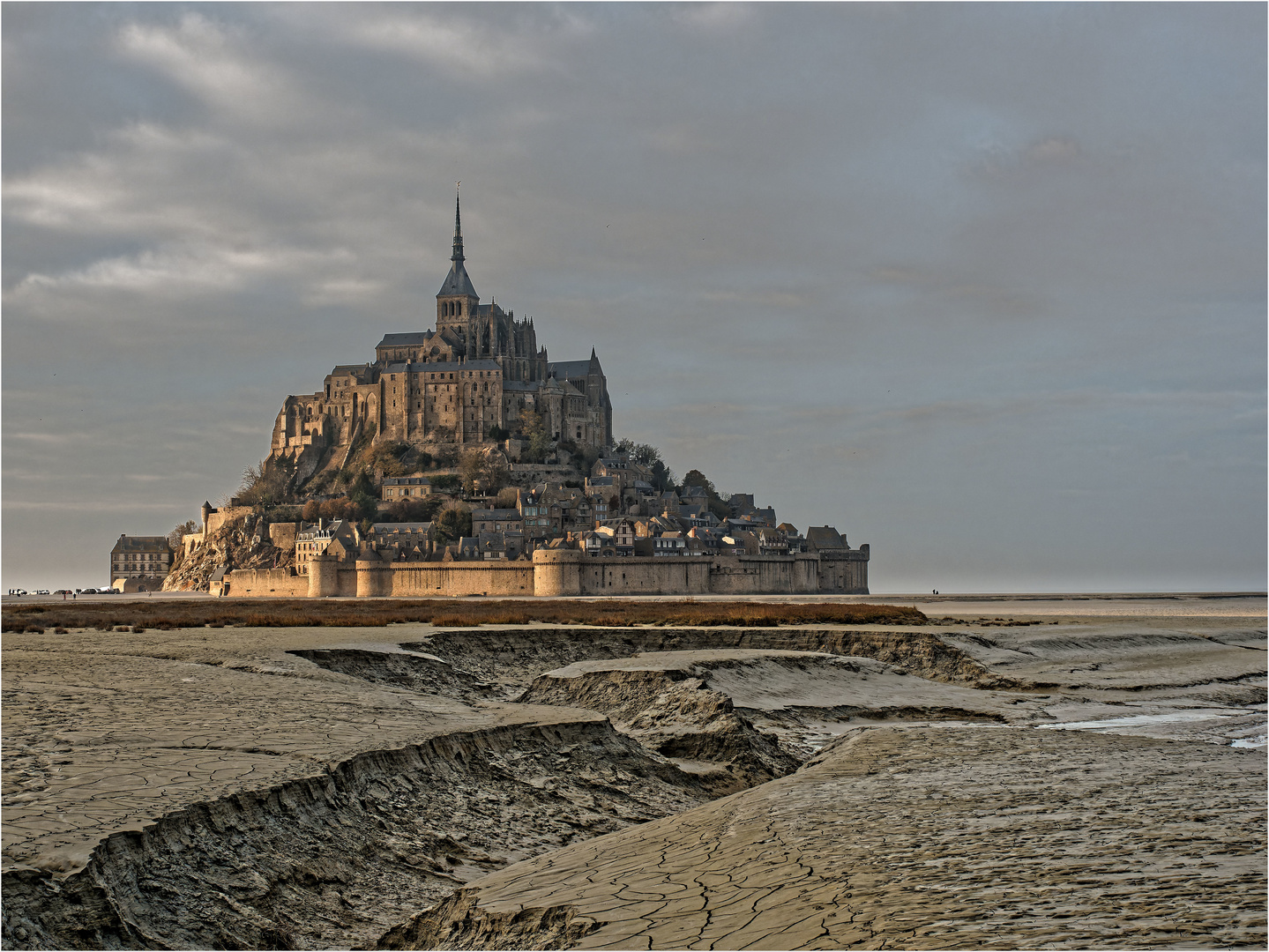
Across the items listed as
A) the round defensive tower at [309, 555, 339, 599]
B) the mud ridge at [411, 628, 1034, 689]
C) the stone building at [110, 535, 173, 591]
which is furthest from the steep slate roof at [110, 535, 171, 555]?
the mud ridge at [411, 628, 1034, 689]

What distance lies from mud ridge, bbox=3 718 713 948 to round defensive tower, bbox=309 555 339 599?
86616mm

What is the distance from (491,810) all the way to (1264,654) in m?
27.3

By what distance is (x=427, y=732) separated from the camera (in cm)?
1196

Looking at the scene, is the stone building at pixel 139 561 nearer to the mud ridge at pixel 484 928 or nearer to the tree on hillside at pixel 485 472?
the tree on hillside at pixel 485 472

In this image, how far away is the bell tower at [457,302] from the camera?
400 feet

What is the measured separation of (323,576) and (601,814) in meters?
89.2

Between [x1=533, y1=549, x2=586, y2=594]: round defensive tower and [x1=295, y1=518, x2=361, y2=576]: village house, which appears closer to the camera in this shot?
[x1=533, y1=549, x2=586, y2=594]: round defensive tower

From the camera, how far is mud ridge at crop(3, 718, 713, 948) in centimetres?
636

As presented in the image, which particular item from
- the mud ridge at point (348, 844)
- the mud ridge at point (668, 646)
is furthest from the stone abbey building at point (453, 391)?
the mud ridge at point (348, 844)

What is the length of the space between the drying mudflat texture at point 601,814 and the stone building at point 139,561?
116549mm

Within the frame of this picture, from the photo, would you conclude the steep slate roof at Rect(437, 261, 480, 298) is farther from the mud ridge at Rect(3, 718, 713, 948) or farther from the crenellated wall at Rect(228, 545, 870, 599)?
the mud ridge at Rect(3, 718, 713, 948)

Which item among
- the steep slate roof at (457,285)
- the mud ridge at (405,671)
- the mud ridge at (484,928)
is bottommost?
the mud ridge at (484,928)

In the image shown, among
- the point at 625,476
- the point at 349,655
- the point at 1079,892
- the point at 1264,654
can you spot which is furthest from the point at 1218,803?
the point at 625,476

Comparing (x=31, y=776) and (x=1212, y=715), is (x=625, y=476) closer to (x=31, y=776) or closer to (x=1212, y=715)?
(x=1212, y=715)
